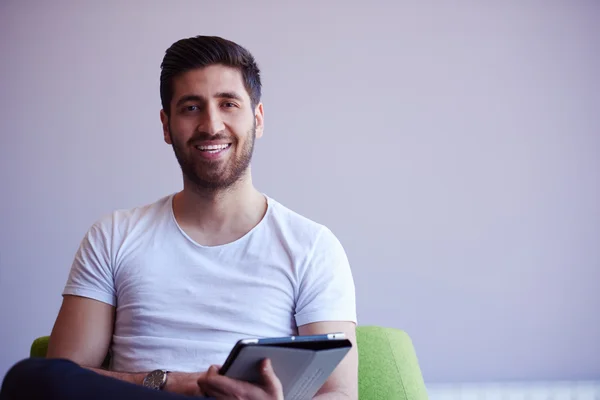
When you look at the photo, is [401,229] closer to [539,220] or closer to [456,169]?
[456,169]

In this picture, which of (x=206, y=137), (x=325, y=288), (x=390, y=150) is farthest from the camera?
(x=390, y=150)

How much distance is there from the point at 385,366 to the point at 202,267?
20.0 inches

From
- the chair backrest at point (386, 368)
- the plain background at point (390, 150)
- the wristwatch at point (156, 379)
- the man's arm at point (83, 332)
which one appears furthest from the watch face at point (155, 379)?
the plain background at point (390, 150)

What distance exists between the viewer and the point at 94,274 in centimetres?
154

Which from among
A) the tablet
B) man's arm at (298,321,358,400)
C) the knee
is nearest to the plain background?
man's arm at (298,321,358,400)

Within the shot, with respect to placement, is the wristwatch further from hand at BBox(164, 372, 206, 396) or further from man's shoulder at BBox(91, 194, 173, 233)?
man's shoulder at BBox(91, 194, 173, 233)

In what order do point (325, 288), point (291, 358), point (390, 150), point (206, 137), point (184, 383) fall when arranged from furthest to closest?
point (390, 150), point (206, 137), point (325, 288), point (184, 383), point (291, 358)

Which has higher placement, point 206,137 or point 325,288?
point 206,137

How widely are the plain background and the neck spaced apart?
1097 millimetres

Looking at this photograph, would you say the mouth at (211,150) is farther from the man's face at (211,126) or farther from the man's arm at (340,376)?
the man's arm at (340,376)

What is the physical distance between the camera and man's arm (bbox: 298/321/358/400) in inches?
54.3

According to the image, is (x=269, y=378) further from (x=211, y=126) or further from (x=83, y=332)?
(x=211, y=126)

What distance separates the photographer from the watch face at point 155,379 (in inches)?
54.5

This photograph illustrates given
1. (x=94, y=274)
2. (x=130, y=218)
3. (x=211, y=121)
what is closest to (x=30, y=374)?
(x=94, y=274)
